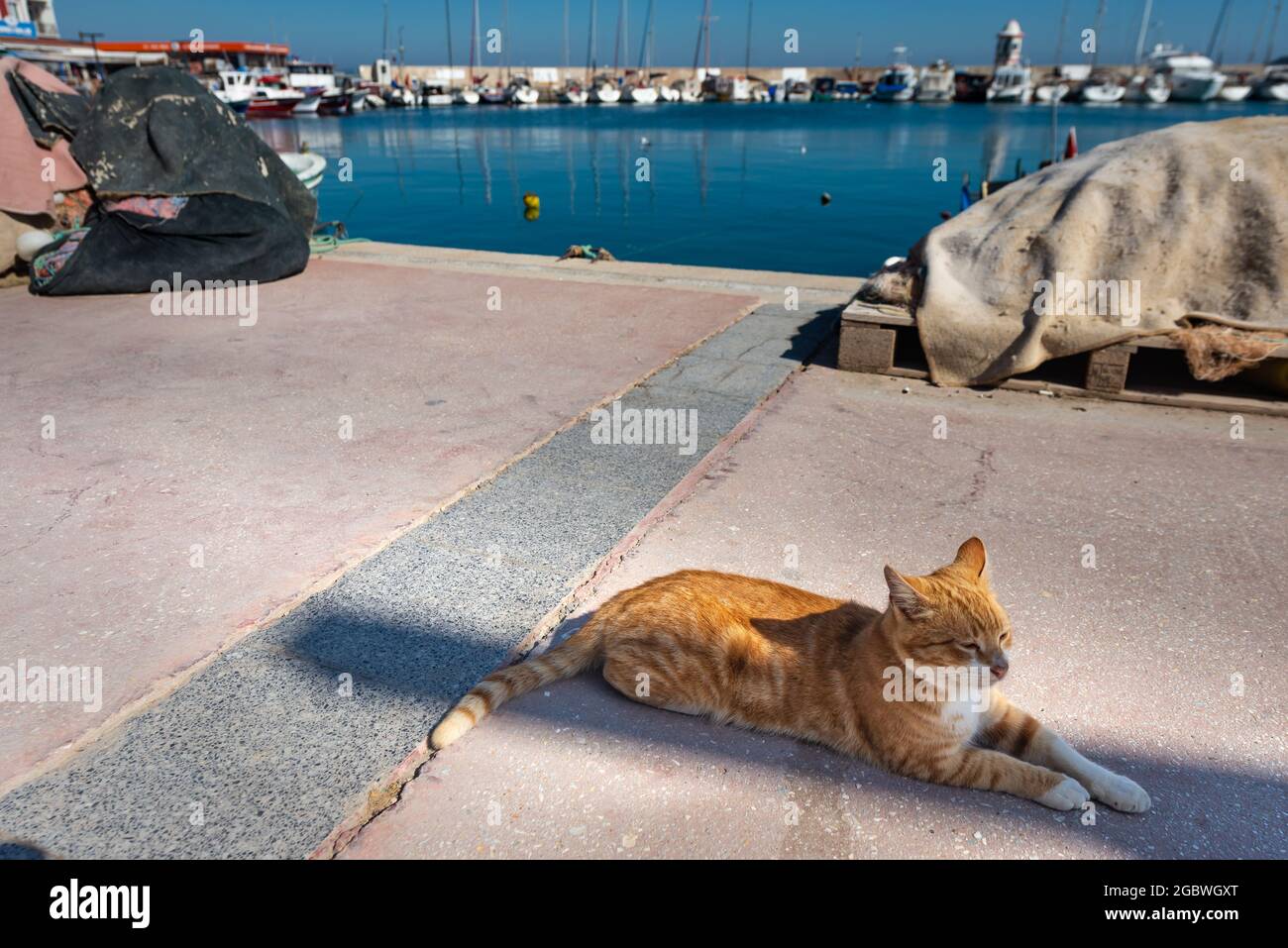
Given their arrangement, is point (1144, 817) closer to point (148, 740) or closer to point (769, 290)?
point (148, 740)

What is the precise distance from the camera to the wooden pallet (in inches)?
224

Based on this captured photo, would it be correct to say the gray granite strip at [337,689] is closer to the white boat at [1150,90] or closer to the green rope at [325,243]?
the green rope at [325,243]

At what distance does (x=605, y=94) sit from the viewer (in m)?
94.2

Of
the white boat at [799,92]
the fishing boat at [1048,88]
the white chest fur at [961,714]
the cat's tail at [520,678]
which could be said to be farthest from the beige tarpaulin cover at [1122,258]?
the white boat at [799,92]

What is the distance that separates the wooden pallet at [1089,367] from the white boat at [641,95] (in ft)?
322

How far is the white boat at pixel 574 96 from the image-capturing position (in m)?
94.2

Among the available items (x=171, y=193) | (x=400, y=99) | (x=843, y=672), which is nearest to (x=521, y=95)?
(x=400, y=99)

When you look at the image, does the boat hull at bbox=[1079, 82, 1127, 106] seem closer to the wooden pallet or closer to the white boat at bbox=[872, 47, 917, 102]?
the white boat at bbox=[872, 47, 917, 102]

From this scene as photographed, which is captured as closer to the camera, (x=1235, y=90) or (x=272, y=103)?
(x=272, y=103)

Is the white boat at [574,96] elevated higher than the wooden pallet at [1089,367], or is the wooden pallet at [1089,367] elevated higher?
the white boat at [574,96]

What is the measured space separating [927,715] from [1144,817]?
0.70 m

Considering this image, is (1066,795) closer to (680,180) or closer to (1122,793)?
(1122,793)

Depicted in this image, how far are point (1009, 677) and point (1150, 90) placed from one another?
9995 cm

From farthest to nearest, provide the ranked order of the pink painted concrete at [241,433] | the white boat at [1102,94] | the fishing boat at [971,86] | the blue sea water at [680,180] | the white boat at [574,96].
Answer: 1. the white boat at [574,96]
2. the fishing boat at [971,86]
3. the white boat at [1102,94]
4. the blue sea water at [680,180]
5. the pink painted concrete at [241,433]
